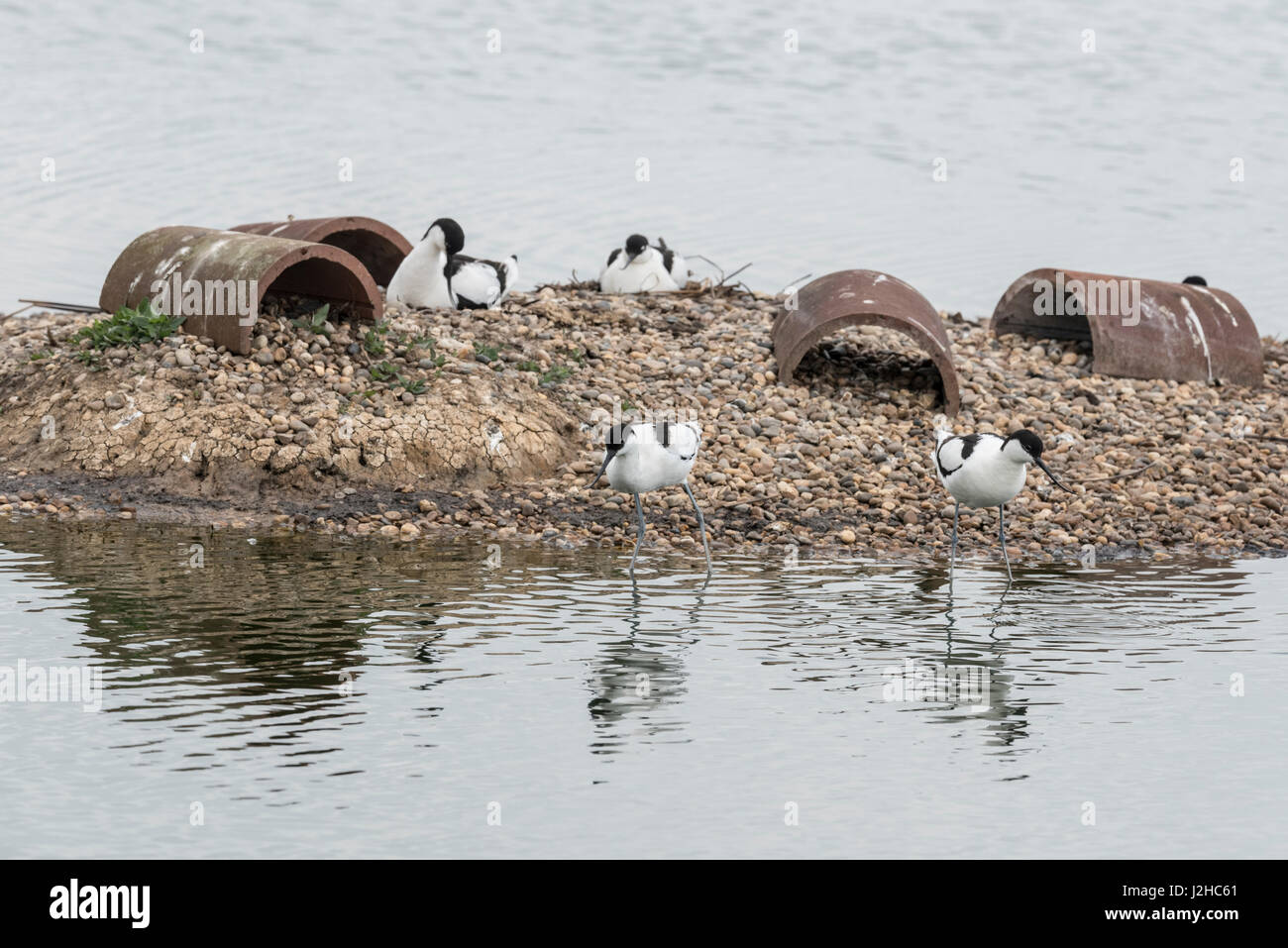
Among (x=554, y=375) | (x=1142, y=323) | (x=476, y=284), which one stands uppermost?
→ (x=476, y=284)

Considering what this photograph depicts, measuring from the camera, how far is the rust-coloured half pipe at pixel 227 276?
48.3 feet

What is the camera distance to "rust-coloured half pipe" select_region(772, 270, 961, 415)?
1530cm

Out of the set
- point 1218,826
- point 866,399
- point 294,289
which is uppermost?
point 294,289

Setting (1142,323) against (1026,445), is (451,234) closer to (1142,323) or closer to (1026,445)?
(1142,323)

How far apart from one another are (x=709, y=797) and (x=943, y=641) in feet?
10.1

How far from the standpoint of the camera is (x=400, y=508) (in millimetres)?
13383

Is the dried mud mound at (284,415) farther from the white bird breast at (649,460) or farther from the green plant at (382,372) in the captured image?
the white bird breast at (649,460)

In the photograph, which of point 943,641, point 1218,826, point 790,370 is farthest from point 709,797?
point 790,370

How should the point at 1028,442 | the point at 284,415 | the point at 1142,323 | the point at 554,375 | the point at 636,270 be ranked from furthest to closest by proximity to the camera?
the point at 636,270, the point at 1142,323, the point at 554,375, the point at 284,415, the point at 1028,442

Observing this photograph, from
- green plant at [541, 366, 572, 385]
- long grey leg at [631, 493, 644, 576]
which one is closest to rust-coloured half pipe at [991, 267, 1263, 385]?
green plant at [541, 366, 572, 385]

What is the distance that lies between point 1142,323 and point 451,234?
679cm

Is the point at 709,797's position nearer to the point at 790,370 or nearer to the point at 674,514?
the point at 674,514

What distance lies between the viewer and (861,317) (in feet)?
50.3

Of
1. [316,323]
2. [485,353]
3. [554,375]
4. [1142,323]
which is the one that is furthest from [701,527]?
[1142,323]
